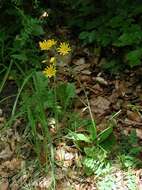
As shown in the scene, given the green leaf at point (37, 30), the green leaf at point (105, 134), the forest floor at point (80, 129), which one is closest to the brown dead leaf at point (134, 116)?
the forest floor at point (80, 129)

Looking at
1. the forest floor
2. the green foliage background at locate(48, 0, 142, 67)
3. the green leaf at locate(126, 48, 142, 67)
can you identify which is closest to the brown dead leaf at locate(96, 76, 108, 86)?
the forest floor

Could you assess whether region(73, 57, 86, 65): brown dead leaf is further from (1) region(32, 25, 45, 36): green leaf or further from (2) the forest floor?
(1) region(32, 25, 45, 36): green leaf

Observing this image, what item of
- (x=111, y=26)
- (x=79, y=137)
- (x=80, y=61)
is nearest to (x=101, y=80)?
(x=80, y=61)

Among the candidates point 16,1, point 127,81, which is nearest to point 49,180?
point 127,81

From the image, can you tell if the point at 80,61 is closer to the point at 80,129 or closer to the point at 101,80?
the point at 101,80

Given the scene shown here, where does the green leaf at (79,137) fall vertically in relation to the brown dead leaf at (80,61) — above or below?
below

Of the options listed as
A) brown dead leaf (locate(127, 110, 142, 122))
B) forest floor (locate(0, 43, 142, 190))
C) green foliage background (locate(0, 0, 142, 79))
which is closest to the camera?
forest floor (locate(0, 43, 142, 190))

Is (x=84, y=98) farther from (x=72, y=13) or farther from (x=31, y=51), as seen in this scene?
(x=72, y=13)

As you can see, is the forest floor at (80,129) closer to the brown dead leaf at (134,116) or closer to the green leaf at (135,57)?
the brown dead leaf at (134,116)

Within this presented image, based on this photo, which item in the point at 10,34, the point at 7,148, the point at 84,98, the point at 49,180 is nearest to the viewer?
the point at 49,180
